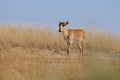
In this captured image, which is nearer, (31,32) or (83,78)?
(83,78)

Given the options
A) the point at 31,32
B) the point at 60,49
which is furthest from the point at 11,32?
the point at 60,49

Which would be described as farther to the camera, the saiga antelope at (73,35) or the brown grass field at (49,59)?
the saiga antelope at (73,35)

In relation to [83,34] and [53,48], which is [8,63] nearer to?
[53,48]

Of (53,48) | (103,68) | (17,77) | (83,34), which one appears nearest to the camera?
(103,68)

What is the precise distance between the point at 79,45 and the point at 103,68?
13117 mm

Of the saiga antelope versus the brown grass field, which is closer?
the brown grass field

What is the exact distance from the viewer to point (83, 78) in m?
8.14

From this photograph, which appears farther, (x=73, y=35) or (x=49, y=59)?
(x=73, y=35)

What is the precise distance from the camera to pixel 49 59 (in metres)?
15.1

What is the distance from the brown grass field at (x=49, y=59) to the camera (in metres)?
8.03

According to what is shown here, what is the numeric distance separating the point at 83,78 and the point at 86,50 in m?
12.2

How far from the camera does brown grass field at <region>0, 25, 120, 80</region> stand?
8027 mm

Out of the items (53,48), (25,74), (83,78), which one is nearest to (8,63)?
(25,74)

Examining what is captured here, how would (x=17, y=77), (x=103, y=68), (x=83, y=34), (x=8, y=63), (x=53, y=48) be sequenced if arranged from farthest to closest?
(x=83, y=34), (x=53, y=48), (x=8, y=63), (x=17, y=77), (x=103, y=68)
